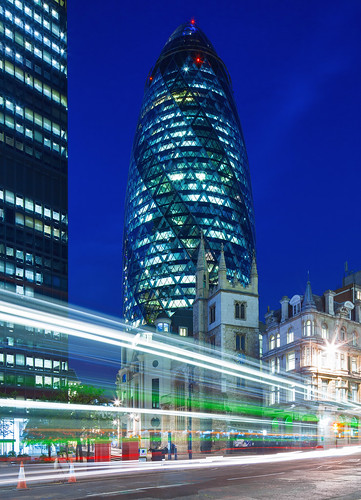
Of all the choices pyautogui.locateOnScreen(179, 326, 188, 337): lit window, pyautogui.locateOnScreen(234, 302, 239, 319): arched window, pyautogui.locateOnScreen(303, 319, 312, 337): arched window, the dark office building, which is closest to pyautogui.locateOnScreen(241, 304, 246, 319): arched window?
pyautogui.locateOnScreen(234, 302, 239, 319): arched window

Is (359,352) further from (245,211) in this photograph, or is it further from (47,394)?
(245,211)

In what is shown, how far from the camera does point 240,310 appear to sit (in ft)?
290

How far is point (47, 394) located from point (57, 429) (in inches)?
1085

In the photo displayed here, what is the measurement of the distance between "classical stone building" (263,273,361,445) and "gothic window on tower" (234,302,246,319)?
5451mm

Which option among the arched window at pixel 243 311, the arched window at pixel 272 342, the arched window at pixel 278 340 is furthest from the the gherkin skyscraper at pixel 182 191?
the arched window at pixel 278 340

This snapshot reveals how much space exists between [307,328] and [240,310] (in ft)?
49.1

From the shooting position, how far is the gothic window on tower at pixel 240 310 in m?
88.1

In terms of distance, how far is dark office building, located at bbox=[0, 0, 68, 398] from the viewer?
90250 mm

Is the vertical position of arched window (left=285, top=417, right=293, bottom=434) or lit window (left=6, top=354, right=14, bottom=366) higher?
lit window (left=6, top=354, right=14, bottom=366)

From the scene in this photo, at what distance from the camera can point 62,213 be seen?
339ft

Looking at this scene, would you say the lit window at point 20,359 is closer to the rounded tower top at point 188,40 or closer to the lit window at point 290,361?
the lit window at point 290,361

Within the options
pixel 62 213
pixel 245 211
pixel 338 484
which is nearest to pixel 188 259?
pixel 245 211

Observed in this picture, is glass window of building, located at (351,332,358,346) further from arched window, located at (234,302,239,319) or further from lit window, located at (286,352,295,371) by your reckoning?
arched window, located at (234,302,239,319)

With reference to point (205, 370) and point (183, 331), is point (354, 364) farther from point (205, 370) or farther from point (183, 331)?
point (183, 331)
